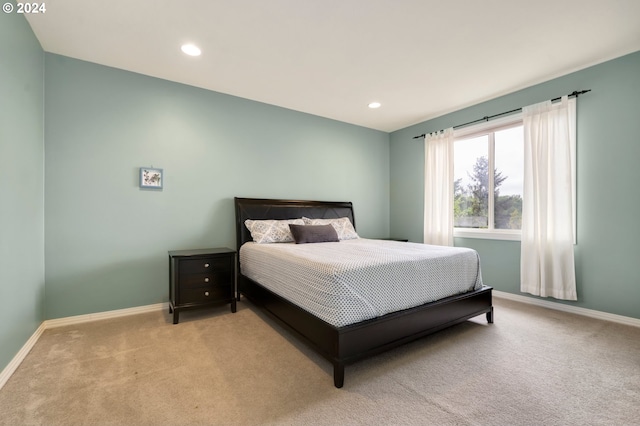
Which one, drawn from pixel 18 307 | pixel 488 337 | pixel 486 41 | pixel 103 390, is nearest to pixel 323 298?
pixel 103 390

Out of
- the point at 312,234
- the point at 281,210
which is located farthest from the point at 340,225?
the point at 281,210


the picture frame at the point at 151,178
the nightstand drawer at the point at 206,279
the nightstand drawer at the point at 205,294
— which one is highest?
the picture frame at the point at 151,178

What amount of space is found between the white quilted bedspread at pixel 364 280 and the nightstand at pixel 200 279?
0.52 metres

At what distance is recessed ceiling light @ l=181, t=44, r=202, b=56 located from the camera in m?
2.56

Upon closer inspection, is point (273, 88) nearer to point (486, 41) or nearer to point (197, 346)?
point (486, 41)

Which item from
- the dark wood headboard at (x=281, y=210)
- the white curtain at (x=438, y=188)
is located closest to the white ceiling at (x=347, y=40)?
the white curtain at (x=438, y=188)

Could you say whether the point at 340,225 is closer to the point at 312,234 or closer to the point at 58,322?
the point at 312,234

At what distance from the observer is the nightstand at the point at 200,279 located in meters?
2.77

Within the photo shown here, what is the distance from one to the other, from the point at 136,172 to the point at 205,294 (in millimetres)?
1534

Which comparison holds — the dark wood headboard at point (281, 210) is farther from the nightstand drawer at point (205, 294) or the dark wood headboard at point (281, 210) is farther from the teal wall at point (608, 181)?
the teal wall at point (608, 181)

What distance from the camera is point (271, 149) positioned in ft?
13.0

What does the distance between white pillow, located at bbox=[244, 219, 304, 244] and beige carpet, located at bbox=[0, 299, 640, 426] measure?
Result: 1.14 meters

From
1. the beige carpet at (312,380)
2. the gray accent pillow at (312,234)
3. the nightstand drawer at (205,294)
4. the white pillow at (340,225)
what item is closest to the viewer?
the beige carpet at (312,380)

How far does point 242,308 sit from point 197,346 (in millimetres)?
966
